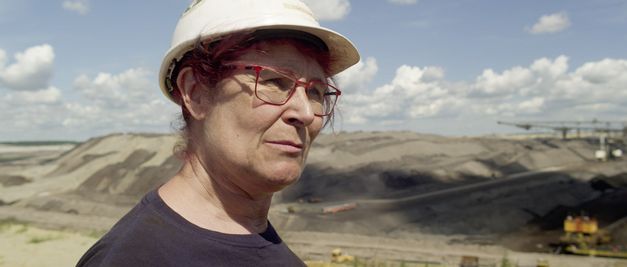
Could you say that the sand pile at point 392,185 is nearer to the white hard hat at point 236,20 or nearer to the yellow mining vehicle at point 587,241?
the yellow mining vehicle at point 587,241

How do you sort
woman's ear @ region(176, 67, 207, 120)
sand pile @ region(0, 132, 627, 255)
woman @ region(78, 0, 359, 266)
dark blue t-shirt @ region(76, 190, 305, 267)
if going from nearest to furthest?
dark blue t-shirt @ region(76, 190, 305, 267) → woman @ region(78, 0, 359, 266) → woman's ear @ region(176, 67, 207, 120) → sand pile @ region(0, 132, 627, 255)

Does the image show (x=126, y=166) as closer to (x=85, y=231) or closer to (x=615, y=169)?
(x=85, y=231)

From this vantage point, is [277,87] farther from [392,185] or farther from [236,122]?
[392,185]

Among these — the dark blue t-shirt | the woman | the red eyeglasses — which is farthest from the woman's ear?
the dark blue t-shirt

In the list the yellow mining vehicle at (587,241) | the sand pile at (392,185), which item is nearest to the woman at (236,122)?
the yellow mining vehicle at (587,241)

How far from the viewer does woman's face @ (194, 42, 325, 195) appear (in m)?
1.70

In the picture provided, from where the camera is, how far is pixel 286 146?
172 cm

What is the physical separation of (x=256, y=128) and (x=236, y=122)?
65mm

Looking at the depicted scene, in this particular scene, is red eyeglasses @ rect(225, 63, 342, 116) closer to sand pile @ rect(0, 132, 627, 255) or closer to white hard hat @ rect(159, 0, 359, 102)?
white hard hat @ rect(159, 0, 359, 102)

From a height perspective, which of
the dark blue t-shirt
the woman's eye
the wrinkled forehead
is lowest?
the dark blue t-shirt

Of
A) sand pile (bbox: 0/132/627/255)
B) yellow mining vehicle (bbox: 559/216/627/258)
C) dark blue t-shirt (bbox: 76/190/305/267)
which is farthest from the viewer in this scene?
sand pile (bbox: 0/132/627/255)

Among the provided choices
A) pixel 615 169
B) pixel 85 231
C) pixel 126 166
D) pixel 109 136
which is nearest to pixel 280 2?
pixel 85 231

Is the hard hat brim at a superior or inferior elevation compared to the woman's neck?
superior

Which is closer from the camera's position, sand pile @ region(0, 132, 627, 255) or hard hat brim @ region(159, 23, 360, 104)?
hard hat brim @ region(159, 23, 360, 104)
